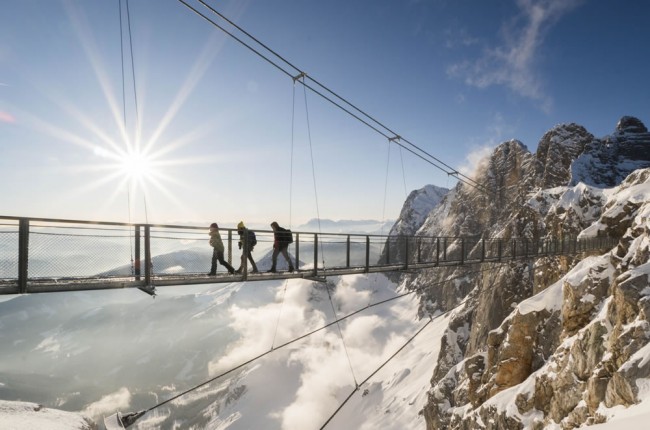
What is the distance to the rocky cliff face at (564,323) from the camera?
15.0m

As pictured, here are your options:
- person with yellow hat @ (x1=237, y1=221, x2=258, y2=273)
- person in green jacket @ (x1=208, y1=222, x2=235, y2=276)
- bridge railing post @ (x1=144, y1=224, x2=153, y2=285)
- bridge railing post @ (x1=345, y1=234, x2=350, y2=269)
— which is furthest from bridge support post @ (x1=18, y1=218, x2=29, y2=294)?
bridge railing post @ (x1=345, y1=234, x2=350, y2=269)

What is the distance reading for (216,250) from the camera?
30.3 ft

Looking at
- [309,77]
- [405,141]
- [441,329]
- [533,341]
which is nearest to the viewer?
[309,77]

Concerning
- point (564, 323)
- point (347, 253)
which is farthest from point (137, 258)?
point (564, 323)

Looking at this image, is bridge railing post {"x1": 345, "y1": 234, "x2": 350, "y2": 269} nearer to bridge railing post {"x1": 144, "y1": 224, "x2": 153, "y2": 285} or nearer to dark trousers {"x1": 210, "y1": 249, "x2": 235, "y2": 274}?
dark trousers {"x1": 210, "y1": 249, "x2": 235, "y2": 274}

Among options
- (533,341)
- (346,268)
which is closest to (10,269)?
(346,268)

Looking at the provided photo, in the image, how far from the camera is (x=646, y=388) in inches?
401

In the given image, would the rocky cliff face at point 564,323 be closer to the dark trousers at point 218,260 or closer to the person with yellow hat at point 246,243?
the person with yellow hat at point 246,243

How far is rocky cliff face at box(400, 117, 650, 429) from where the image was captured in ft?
49.2

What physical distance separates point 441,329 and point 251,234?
443ft

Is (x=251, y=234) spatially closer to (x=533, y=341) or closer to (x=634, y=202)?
(x=533, y=341)

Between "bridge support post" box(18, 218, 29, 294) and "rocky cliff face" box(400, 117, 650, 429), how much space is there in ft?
43.0

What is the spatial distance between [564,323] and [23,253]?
28.9 metres

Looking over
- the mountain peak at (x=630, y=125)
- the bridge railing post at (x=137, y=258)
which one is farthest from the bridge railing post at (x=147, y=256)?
the mountain peak at (x=630, y=125)
